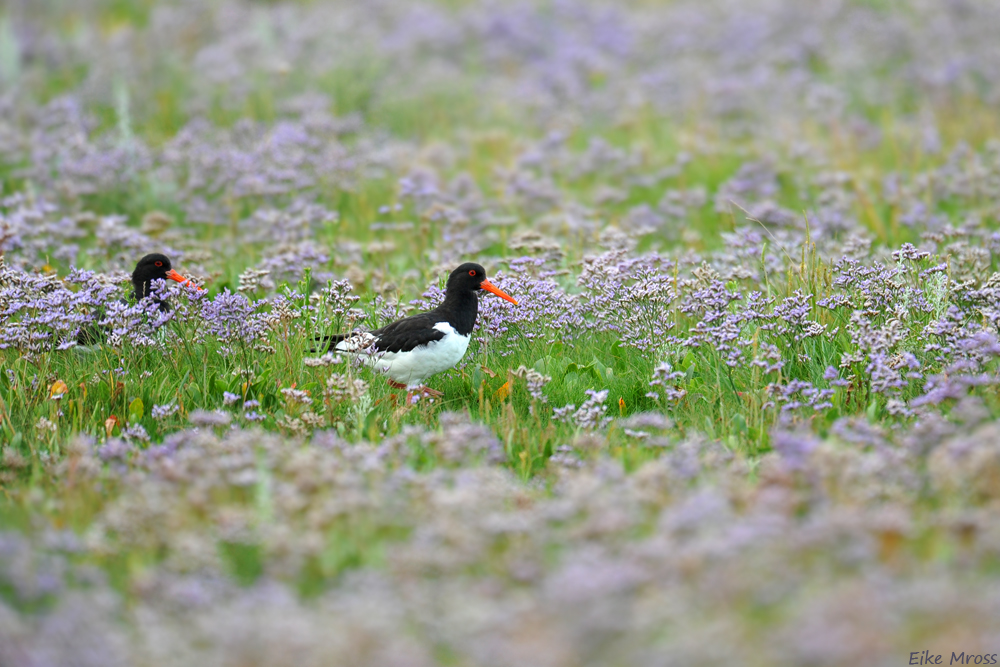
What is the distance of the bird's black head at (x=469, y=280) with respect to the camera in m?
7.05

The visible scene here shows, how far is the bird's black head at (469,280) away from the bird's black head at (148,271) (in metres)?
2.18

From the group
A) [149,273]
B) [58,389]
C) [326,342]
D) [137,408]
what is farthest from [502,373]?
[149,273]

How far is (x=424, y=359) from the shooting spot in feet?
21.5

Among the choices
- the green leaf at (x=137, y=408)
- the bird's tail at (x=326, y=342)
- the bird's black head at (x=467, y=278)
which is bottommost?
the green leaf at (x=137, y=408)

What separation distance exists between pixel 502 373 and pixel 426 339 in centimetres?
59

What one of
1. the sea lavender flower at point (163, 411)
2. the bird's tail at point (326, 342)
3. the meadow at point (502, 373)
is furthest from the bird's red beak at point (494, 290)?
the sea lavender flower at point (163, 411)

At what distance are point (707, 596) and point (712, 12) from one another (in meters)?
19.2

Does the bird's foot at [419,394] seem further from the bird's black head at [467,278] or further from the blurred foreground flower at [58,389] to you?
the blurred foreground flower at [58,389]

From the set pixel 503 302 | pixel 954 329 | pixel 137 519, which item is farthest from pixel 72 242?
pixel 954 329

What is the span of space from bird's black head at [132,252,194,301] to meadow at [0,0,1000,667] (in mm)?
245

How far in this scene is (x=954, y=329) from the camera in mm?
5887

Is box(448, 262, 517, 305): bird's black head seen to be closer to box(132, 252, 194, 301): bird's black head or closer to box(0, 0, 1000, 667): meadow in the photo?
box(0, 0, 1000, 667): meadow

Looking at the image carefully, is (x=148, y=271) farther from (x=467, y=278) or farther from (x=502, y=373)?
(x=502, y=373)

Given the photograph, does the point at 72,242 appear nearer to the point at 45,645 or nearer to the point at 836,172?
the point at 45,645
